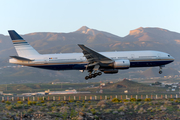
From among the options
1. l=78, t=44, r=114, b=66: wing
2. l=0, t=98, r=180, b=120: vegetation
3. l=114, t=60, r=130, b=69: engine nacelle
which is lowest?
l=0, t=98, r=180, b=120: vegetation

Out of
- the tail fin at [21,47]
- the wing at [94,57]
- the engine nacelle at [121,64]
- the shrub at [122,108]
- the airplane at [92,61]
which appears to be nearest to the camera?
the shrub at [122,108]

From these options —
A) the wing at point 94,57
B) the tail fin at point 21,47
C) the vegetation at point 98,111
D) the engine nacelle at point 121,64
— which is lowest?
the vegetation at point 98,111

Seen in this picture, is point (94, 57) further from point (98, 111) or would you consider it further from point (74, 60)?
point (98, 111)

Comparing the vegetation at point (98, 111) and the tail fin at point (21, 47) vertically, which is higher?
the tail fin at point (21, 47)

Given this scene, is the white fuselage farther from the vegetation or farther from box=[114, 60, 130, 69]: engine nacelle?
the vegetation

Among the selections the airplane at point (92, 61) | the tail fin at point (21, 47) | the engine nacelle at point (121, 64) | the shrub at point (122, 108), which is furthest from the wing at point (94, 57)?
the tail fin at point (21, 47)

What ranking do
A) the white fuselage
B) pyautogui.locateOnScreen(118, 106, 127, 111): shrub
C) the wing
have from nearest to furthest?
pyautogui.locateOnScreen(118, 106, 127, 111): shrub
the wing
the white fuselage

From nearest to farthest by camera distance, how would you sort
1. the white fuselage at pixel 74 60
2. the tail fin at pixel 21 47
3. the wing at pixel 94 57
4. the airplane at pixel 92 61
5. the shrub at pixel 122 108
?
the shrub at pixel 122 108
the wing at pixel 94 57
the airplane at pixel 92 61
the white fuselage at pixel 74 60
the tail fin at pixel 21 47

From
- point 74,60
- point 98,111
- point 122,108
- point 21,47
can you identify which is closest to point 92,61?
point 74,60

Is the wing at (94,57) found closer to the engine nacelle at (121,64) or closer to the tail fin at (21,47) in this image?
the engine nacelle at (121,64)

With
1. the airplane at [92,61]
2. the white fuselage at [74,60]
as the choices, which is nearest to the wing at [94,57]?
the airplane at [92,61]

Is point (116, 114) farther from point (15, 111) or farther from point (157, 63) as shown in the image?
point (157, 63)

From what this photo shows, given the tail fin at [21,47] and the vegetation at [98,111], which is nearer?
the vegetation at [98,111]

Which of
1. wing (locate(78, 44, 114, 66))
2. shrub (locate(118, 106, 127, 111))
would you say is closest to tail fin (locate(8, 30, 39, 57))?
wing (locate(78, 44, 114, 66))
